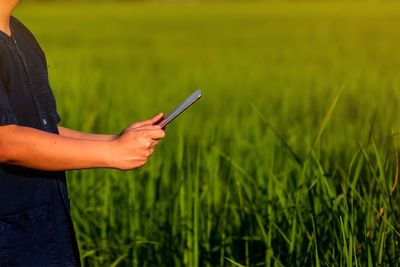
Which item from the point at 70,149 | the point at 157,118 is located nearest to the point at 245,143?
the point at 157,118

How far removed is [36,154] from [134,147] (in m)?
0.17

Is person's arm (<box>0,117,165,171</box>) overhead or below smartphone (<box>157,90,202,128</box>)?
below

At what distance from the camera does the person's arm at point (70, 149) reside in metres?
1.57

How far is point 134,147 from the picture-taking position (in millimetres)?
1583

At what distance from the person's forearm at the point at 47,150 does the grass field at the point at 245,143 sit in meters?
0.49

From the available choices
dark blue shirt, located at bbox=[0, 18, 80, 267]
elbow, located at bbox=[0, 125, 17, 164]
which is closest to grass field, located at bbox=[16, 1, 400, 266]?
dark blue shirt, located at bbox=[0, 18, 80, 267]

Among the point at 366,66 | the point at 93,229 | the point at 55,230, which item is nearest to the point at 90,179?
the point at 93,229

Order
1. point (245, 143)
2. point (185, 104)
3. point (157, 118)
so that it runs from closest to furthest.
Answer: point (185, 104), point (157, 118), point (245, 143)

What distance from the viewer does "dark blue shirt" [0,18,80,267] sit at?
1.66m

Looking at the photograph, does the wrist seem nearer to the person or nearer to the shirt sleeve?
the person

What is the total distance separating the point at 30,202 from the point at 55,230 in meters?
0.09

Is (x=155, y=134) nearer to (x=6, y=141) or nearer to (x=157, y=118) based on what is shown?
(x=157, y=118)

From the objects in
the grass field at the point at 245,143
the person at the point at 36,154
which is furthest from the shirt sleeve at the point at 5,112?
the grass field at the point at 245,143

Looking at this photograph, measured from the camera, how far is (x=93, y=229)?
291 cm
